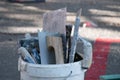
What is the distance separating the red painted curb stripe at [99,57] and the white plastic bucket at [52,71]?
1.69 m

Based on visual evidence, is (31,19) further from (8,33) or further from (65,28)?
(65,28)

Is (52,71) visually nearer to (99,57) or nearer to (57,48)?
(57,48)

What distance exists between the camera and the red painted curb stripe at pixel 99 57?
4.87m

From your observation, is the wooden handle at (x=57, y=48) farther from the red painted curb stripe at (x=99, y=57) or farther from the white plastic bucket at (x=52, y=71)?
the red painted curb stripe at (x=99, y=57)

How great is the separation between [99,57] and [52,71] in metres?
2.70

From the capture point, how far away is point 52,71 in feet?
9.82

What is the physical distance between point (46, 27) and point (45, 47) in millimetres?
218

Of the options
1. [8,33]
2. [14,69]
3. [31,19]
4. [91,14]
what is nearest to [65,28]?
[14,69]

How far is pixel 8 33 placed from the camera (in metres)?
7.01

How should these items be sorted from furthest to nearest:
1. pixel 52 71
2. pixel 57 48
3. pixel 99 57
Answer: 1. pixel 99 57
2. pixel 57 48
3. pixel 52 71

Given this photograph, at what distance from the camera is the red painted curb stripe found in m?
4.87

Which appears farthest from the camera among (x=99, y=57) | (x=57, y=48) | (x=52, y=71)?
(x=99, y=57)

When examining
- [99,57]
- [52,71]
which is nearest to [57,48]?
[52,71]

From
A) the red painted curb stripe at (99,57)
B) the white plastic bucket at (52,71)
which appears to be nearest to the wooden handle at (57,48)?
the white plastic bucket at (52,71)
